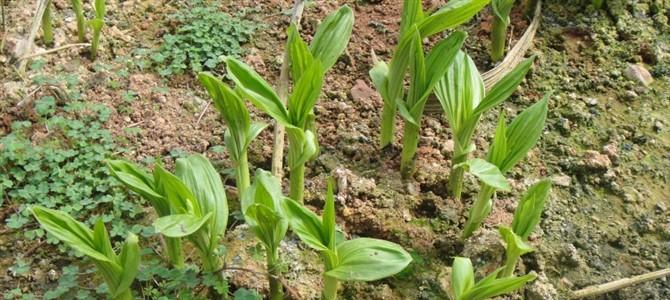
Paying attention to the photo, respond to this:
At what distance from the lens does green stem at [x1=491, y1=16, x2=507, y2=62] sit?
2781mm

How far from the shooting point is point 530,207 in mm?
2068

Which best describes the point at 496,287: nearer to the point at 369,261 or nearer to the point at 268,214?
the point at 369,261

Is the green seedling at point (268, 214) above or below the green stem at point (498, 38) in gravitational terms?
below

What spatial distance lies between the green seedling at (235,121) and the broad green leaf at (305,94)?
0.12 meters

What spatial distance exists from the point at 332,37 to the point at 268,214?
0.68m

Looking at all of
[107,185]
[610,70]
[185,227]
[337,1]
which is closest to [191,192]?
[185,227]

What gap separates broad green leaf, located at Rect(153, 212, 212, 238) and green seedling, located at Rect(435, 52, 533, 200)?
2.54ft

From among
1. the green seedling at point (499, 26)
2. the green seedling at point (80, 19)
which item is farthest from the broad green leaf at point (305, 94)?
the green seedling at point (80, 19)

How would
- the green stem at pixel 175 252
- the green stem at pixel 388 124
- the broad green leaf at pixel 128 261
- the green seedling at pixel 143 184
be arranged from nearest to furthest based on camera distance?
1. the broad green leaf at pixel 128 261
2. the green seedling at pixel 143 184
3. the green stem at pixel 175 252
4. the green stem at pixel 388 124

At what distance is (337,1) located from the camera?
3.07m

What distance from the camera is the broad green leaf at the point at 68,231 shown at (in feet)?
6.03

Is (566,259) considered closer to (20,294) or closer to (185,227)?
(185,227)

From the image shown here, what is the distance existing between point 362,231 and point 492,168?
0.46m

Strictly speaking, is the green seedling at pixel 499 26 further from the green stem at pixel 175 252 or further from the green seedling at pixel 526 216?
the green stem at pixel 175 252
